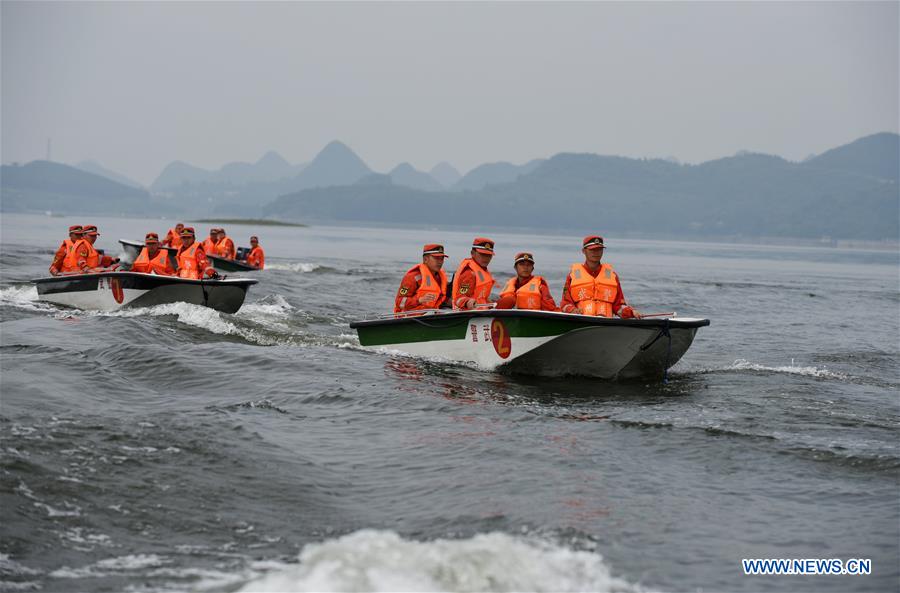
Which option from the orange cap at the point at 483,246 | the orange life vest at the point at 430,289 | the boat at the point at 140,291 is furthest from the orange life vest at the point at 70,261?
the orange cap at the point at 483,246

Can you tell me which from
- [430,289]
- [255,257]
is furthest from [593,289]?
[255,257]

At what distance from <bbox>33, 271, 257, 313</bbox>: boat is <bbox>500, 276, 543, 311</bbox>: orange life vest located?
7.16 metres

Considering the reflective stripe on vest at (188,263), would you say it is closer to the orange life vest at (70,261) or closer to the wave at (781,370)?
the orange life vest at (70,261)

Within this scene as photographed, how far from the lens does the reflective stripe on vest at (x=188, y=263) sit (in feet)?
66.5

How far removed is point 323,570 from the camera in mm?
6270

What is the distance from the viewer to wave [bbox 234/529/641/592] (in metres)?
6.12

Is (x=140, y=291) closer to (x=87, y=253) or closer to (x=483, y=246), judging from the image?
(x=87, y=253)

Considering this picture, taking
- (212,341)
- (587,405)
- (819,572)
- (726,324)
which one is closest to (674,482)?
(819,572)

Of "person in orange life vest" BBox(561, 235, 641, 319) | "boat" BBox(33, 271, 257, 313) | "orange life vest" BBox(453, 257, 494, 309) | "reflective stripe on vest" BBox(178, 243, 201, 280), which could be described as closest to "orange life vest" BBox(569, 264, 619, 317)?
"person in orange life vest" BBox(561, 235, 641, 319)

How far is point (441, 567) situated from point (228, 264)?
26.4m

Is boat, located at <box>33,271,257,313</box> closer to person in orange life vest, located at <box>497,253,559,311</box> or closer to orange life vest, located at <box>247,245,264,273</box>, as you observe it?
person in orange life vest, located at <box>497,253,559,311</box>

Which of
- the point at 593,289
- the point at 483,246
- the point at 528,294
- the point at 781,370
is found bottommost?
the point at 781,370

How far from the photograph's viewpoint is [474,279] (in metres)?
14.7

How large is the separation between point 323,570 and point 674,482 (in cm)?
370
